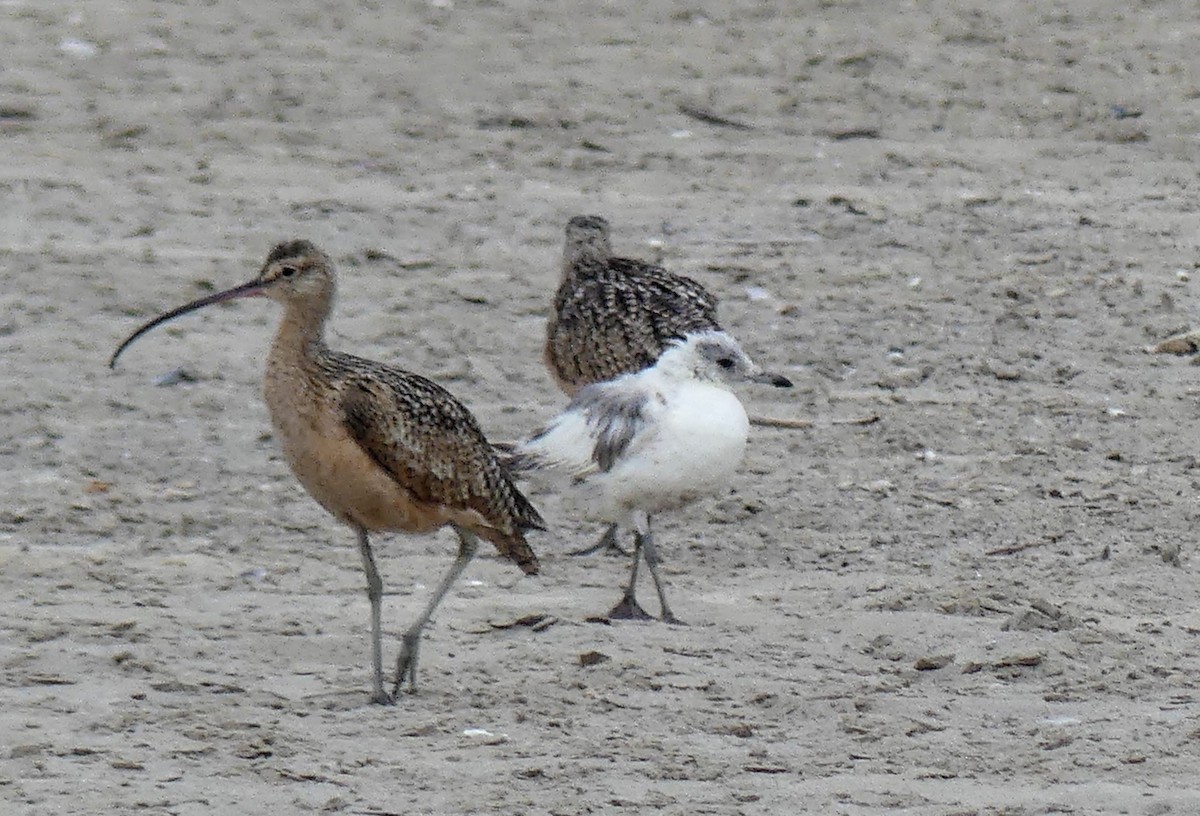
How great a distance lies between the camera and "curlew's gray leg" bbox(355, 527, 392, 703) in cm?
677

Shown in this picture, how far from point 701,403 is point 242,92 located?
679 centimetres

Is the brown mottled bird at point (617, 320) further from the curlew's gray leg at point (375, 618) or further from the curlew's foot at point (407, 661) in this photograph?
the curlew's foot at point (407, 661)

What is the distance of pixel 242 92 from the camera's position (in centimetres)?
1393

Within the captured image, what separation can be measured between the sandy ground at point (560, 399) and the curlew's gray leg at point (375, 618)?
93mm

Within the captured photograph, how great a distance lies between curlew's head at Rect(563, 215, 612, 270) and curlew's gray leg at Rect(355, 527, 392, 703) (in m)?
3.06

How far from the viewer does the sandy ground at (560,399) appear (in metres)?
6.36

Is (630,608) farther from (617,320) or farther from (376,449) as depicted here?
(617,320)

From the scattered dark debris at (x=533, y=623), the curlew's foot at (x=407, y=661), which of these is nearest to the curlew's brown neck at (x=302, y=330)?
the curlew's foot at (x=407, y=661)

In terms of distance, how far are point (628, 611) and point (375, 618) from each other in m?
0.97

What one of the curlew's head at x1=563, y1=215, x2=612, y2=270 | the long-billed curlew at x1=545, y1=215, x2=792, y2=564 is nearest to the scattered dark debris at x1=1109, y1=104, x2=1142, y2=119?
the curlew's head at x1=563, y1=215, x2=612, y2=270

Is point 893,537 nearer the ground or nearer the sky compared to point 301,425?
nearer the ground

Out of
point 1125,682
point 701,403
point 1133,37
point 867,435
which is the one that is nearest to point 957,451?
point 867,435

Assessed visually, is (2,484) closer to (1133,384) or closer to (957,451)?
(957,451)

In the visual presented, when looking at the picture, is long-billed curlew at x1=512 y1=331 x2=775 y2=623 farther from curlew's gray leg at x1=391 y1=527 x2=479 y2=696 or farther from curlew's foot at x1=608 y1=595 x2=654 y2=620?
curlew's gray leg at x1=391 y1=527 x2=479 y2=696
